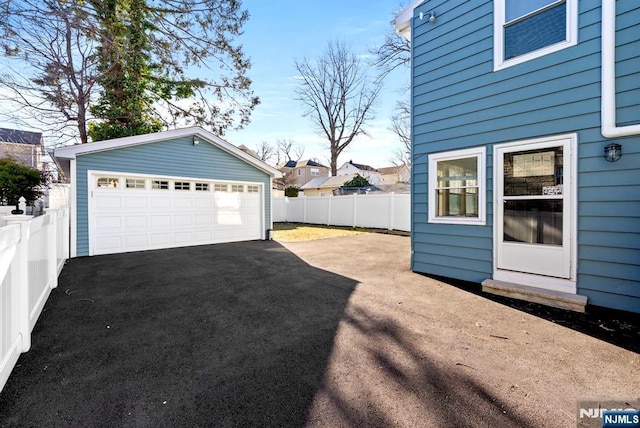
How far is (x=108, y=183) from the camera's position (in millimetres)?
7758

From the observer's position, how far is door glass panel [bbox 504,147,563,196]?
3.96m

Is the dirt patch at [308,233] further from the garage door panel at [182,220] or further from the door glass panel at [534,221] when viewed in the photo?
the door glass panel at [534,221]

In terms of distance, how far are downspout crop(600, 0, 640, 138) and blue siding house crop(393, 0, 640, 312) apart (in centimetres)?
1

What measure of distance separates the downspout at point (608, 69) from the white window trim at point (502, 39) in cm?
29

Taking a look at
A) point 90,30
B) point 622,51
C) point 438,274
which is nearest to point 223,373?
point 438,274

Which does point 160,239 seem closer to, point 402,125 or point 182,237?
point 182,237

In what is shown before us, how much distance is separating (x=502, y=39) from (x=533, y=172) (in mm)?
2168

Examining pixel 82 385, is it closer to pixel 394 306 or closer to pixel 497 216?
pixel 394 306

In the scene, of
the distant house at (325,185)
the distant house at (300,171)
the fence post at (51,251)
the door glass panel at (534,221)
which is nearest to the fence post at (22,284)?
the fence post at (51,251)

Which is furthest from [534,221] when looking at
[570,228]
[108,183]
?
[108,183]

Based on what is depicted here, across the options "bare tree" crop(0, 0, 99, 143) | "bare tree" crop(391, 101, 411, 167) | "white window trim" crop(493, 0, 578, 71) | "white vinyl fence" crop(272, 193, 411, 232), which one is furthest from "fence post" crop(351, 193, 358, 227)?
"bare tree" crop(0, 0, 99, 143)

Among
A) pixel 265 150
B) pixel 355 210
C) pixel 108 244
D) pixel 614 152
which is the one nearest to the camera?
pixel 614 152

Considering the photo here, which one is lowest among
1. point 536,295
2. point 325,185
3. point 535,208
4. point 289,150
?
point 536,295

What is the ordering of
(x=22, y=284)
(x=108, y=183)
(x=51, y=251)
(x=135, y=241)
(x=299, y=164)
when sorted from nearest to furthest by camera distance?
(x=22, y=284) → (x=51, y=251) → (x=108, y=183) → (x=135, y=241) → (x=299, y=164)
